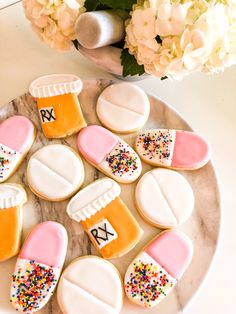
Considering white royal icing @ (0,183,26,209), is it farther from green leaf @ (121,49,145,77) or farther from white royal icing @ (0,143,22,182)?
green leaf @ (121,49,145,77)

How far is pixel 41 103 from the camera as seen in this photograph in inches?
31.7

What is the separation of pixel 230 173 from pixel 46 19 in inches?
19.1

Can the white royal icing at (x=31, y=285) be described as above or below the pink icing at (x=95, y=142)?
below

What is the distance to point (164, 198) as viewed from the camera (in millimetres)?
752

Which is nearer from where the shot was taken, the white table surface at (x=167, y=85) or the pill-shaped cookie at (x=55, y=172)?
the pill-shaped cookie at (x=55, y=172)

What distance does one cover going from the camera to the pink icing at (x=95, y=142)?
78 cm

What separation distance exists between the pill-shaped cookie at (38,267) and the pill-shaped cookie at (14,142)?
5.1 inches

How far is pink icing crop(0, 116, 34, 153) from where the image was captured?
77 cm

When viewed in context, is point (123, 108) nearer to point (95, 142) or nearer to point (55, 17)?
point (95, 142)

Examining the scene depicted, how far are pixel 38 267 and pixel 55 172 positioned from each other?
0.58 ft

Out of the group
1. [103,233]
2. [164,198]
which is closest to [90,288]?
[103,233]

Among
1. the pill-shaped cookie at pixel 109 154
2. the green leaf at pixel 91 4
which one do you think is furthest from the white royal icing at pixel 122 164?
the green leaf at pixel 91 4

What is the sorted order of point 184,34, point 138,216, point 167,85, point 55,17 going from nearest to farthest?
point 184,34 < point 55,17 < point 138,216 < point 167,85

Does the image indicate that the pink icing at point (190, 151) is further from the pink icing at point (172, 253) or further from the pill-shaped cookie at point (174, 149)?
the pink icing at point (172, 253)
